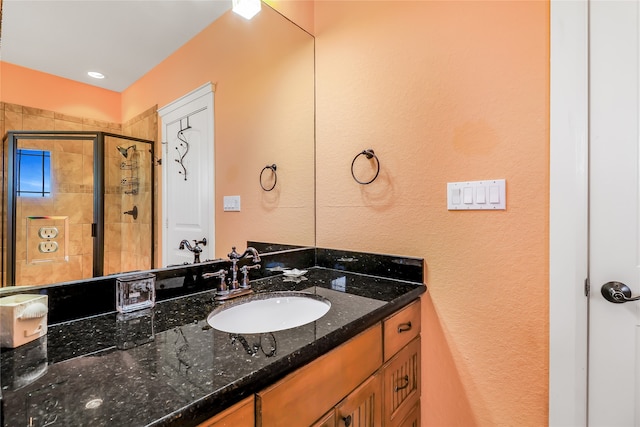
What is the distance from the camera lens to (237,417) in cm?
56

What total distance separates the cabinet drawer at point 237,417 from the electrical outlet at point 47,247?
0.64 metres

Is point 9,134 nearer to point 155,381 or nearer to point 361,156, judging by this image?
point 155,381

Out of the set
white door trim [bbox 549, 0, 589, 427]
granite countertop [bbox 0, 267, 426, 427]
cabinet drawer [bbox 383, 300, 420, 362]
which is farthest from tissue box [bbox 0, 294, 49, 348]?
white door trim [bbox 549, 0, 589, 427]

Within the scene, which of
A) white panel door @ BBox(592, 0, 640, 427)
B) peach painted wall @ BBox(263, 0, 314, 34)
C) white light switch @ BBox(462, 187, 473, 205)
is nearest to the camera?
white panel door @ BBox(592, 0, 640, 427)

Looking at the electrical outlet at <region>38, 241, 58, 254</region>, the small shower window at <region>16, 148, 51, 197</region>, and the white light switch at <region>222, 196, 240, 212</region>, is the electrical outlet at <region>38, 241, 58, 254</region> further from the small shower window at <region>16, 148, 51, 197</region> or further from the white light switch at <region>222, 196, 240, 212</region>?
the white light switch at <region>222, 196, 240, 212</region>

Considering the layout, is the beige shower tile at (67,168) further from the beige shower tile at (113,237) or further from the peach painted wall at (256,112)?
the peach painted wall at (256,112)

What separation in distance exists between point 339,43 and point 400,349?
147 centimetres

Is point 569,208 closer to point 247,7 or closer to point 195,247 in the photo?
point 195,247

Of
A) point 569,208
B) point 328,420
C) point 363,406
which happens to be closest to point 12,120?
point 328,420

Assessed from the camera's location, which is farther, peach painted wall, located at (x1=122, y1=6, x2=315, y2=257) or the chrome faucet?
peach painted wall, located at (x1=122, y1=6, x2=315, y2=257)

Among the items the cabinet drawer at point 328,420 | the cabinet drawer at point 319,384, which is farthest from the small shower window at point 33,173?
the cabinet drawer at point 328,420

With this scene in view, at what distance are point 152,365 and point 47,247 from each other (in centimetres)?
47

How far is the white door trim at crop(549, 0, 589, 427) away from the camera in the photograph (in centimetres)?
96

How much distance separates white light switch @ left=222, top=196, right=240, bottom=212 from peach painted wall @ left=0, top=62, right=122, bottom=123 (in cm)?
52
